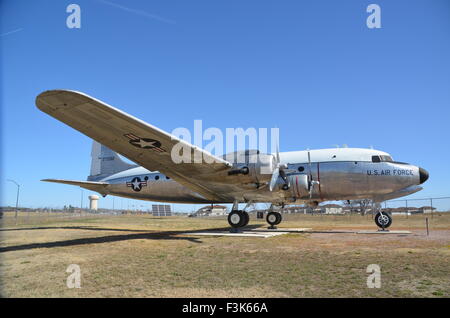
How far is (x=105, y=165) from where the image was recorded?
22859mm

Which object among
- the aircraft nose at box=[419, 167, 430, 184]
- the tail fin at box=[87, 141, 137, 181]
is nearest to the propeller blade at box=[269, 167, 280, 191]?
the aircraft nose at box=[419, 167, 430, 184]

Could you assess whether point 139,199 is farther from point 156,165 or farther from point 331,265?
point 331,265

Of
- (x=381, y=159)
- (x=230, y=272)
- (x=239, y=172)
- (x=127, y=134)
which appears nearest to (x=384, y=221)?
(x=381, y=159)

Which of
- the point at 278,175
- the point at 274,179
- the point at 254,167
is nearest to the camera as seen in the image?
the point at 254,167

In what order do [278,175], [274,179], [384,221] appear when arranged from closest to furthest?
[274,179]
[278,175]
[384,221]

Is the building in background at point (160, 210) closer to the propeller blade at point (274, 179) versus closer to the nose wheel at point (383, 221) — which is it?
the propeller blade at point (274, 179)

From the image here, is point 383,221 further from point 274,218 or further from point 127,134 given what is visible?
point 127,134

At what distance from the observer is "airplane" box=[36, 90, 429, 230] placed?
10781 millimetres

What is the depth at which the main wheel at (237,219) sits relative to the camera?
1605 cm

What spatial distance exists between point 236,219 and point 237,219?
0.06m

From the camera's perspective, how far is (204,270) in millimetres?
6504

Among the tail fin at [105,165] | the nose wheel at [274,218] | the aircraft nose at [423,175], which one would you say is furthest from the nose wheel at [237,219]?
the tail fin at [105,165]

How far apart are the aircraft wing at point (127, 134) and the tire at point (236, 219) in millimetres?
2552

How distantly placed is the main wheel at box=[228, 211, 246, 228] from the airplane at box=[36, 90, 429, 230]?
0.05 metres
